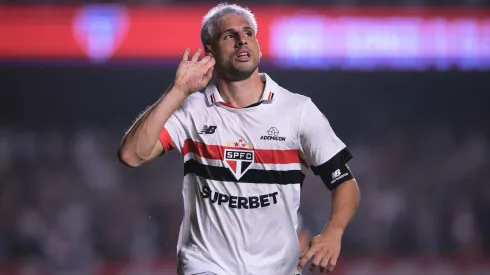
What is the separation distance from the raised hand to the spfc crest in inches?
15.5

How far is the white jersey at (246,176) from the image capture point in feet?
16.7

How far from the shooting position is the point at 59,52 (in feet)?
43.4

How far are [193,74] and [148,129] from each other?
0.38 meters

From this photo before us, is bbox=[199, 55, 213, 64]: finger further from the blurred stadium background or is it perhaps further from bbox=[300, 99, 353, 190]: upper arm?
the blurred stadium background

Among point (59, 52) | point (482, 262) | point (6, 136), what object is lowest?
point (482, 262)

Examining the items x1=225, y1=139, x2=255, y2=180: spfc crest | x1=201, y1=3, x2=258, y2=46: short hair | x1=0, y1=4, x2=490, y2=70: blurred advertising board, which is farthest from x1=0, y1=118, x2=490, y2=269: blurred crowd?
x1=225, y1=139, x2=255, y2=180: spfc crest

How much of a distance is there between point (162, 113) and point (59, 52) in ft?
28.0

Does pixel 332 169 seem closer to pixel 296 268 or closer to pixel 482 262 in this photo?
pixel 296 268

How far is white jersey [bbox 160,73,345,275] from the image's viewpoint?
5090mm

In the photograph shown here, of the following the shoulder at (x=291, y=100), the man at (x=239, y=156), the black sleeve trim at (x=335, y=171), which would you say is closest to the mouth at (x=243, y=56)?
the man at (x=239, y=156)

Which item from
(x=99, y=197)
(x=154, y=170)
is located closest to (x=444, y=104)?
(x=154, y=170)

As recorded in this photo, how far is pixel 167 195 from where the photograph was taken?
14781mm

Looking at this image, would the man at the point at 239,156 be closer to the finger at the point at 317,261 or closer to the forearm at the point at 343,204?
the forearm at the point at 343,204

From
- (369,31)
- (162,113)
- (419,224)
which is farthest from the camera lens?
(419,224)
